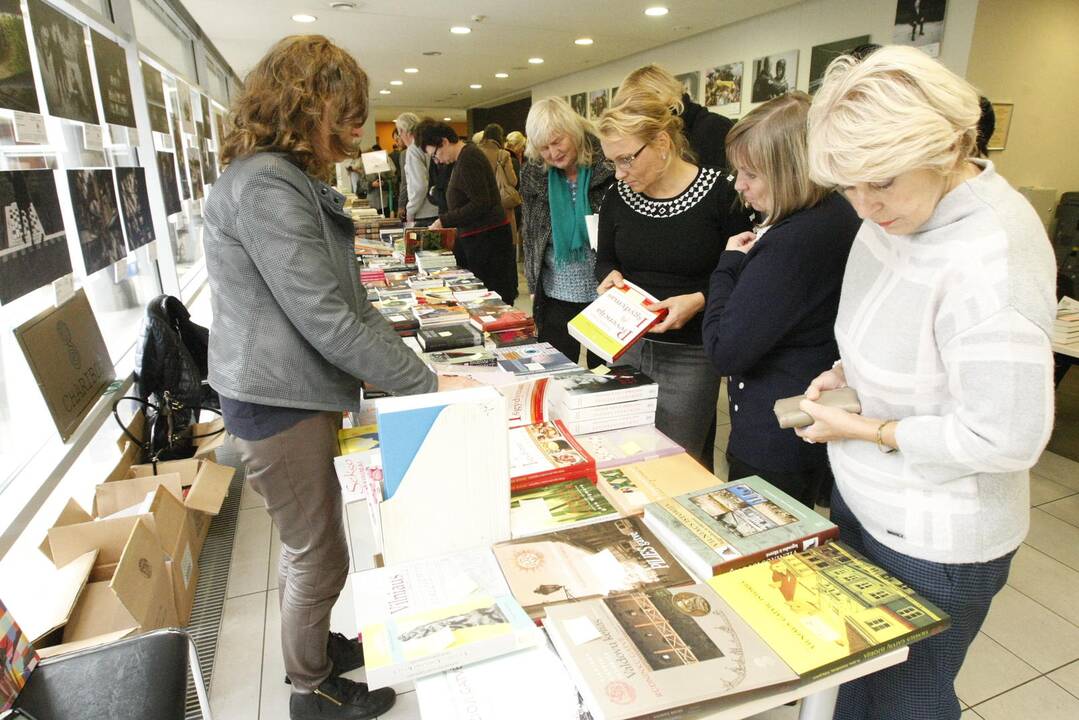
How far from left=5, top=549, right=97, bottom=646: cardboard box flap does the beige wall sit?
5.62 metres

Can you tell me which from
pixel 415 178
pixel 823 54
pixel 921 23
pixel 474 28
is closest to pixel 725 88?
pixel 823 54

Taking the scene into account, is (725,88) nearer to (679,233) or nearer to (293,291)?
(679,233)

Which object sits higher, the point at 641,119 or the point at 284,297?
the point at 641,119

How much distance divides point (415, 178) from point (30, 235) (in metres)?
3.30

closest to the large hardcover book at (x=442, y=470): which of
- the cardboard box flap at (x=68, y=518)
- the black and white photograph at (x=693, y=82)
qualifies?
the cardboard box flap at (x=68, y=518)

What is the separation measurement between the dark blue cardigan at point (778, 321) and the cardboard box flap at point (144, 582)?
1635 mm

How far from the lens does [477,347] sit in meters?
2.27

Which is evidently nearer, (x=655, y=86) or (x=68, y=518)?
(x=655, y=86)

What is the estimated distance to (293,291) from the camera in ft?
3.85

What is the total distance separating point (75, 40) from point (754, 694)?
2.98 metres

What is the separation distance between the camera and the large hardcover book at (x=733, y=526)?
104 centimetres

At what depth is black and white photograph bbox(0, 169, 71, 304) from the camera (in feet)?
5.55

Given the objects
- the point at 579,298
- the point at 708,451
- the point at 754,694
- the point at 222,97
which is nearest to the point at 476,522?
the point at 754,694

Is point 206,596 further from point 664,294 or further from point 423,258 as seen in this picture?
point 423,258
